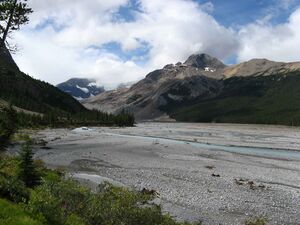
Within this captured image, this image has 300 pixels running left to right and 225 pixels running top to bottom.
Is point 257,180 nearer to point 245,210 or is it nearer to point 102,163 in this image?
point 245,210

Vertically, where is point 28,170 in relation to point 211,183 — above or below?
above

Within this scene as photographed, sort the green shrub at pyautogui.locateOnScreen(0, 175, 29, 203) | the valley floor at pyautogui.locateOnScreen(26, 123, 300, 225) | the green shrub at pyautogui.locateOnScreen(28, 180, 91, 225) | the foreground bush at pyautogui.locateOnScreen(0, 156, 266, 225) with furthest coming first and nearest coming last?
1. the valley floor at pyautogui.locateOnScreen(26, 123, 300, 225)
2. the green shrub at pyautogui.locateOnScreen(0, 175, 29, 203)
3. the green shrub at pyautogui.locateOnScreen(28, 180, 91, 225)
4. the foreground bush at pyautogui.locateOnScreen(0, 156, 266, 225)

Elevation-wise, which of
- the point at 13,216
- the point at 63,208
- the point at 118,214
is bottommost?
Answer: the point at 118,214

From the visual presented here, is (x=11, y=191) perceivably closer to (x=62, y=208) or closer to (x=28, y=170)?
(x=62, y=208)

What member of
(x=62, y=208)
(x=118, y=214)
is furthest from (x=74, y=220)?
(x=118, y=214)

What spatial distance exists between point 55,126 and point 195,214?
6791 inches

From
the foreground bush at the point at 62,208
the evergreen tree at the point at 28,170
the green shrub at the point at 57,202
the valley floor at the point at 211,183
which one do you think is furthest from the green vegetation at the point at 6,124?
the foreground bush at the point at 62,208

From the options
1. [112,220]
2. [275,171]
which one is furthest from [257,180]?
[112,220]

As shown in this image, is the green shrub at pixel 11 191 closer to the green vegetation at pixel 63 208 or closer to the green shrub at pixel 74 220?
the green vegetation at pixel 63 208

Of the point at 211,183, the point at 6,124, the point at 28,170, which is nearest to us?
the point at 28,170

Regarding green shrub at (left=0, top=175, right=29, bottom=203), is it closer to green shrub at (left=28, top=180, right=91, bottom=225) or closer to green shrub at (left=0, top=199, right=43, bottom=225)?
green shrub at (left=28, top=180, right=91, bottom=225)

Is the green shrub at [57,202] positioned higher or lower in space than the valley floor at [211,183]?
higher

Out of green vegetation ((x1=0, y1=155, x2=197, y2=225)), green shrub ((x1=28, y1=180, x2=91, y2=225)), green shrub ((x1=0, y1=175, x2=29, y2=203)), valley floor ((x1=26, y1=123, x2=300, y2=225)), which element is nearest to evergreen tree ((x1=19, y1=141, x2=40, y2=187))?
green shrub ((x1=28, y1=180, x2=91, y2=225))

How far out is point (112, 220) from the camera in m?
17.7
